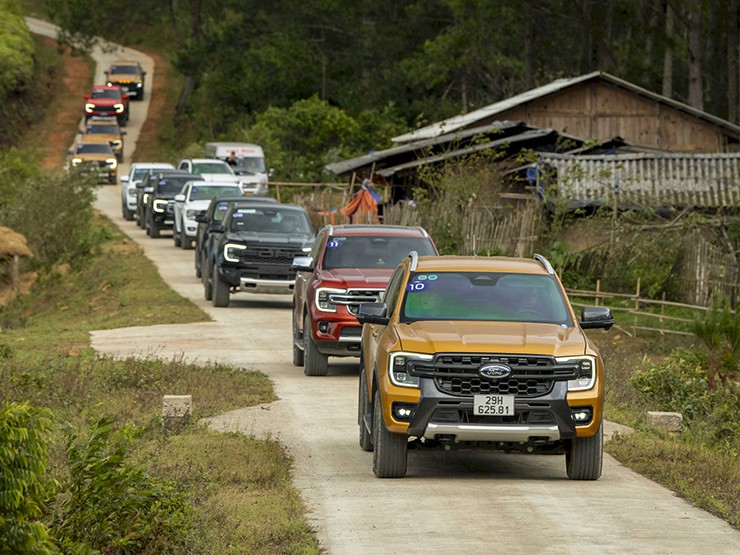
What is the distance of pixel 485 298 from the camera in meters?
13.2

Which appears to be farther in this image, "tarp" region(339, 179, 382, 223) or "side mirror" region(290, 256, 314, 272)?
"tarp" region(339, 179, 382, 223)

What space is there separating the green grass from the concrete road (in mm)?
322

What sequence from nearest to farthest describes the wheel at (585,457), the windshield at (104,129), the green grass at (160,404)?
1. the green grass at (160,404)
2. the wheel at (585,457)
3. the windshield at (104,129)

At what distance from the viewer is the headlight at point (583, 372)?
1205cm

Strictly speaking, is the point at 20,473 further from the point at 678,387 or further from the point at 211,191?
the point at 211,191

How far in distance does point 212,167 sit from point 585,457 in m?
40.2

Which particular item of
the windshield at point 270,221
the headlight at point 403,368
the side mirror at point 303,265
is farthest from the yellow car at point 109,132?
the headlight at point 403,368

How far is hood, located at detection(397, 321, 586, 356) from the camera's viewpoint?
12.0 m

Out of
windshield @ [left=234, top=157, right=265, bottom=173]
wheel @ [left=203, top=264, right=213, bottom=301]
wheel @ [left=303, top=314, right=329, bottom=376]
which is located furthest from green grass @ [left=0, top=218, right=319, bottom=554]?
windshield @ [left=234, top=157, right=265, bottom=173]

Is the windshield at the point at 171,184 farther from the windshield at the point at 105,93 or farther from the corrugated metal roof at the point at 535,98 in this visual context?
the windshield at the point at 105,93

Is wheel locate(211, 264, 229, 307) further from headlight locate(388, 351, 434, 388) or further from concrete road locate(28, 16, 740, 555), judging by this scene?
headlight locate(388, 351, 434, 388)

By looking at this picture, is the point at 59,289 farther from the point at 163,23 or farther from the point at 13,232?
the point at 163,23

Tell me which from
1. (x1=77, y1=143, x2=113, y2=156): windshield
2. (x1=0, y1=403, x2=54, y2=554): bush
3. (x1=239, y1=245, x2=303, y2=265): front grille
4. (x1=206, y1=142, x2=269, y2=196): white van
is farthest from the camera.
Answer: (x1=77, y1=143, x2=113, y2=156): windshield

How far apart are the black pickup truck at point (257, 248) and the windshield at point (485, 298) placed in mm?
14366
